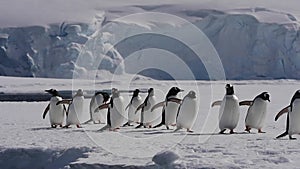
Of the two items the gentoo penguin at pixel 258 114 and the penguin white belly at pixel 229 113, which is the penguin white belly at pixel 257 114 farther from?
the penguin white belly at pixel 229 113

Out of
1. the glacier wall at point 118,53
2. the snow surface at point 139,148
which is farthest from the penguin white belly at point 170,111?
the glacier wall at point 118,53

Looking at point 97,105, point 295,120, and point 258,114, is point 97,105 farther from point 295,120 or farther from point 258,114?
point 295,120

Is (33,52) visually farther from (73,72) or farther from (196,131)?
(196,131)

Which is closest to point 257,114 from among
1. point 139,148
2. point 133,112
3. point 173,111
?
point 173,111

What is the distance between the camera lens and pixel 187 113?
9547 mm

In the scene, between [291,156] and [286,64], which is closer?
[291,156]

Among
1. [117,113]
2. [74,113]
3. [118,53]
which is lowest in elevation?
[74,113]

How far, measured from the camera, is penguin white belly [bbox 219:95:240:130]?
9.14 m

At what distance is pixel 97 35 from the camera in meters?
56.1

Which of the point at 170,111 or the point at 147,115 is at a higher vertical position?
the point at 170,111

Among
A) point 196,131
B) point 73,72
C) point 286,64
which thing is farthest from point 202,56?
point 196,131

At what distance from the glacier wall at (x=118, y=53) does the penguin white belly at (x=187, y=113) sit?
38156 millimetres

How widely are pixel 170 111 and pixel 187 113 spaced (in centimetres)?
74

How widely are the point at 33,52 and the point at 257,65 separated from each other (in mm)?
22601
